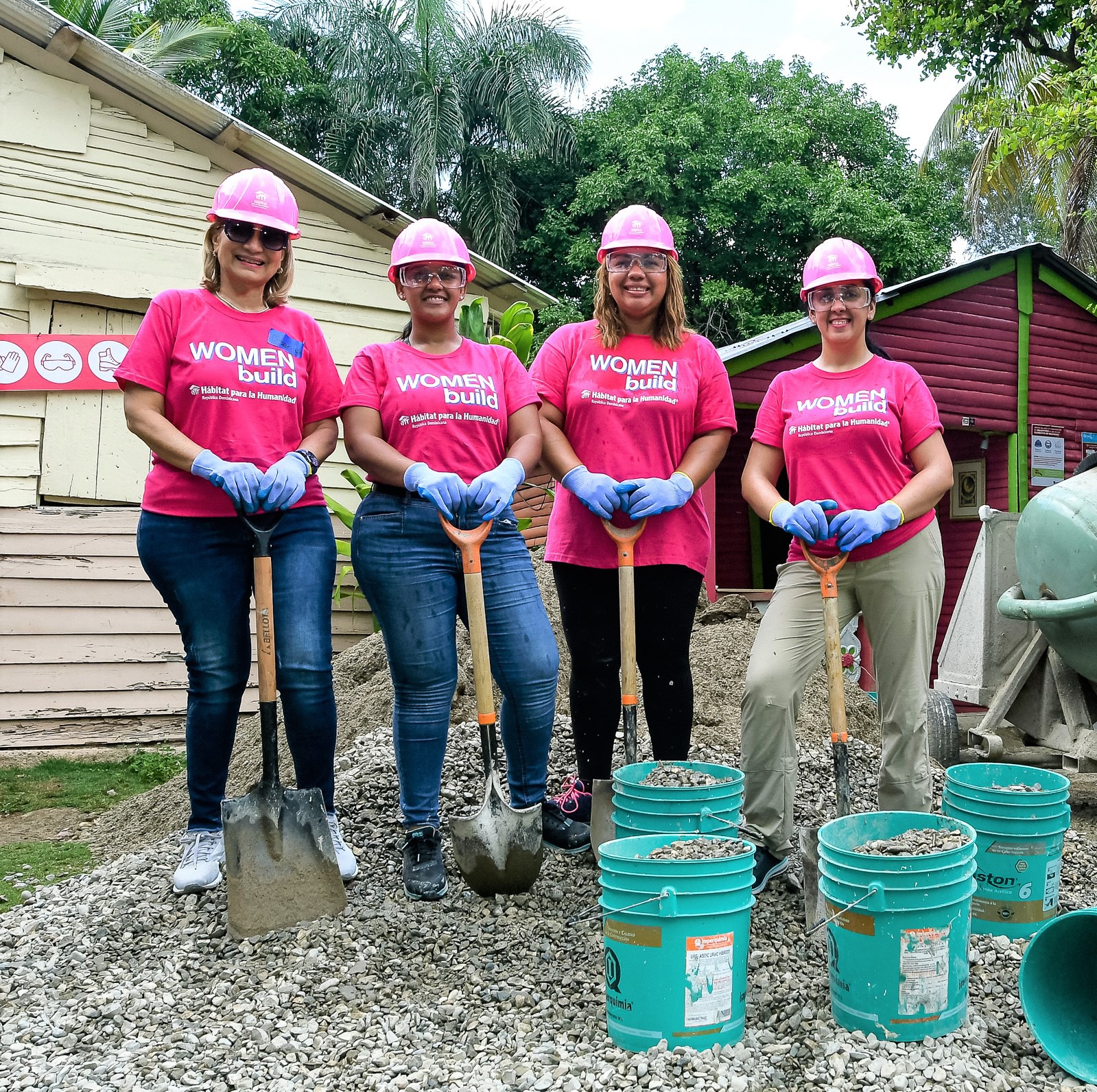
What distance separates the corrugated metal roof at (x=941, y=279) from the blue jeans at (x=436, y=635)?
19.1 ft

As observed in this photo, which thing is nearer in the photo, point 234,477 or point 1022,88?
point 234,477

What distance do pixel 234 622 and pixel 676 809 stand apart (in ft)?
4.76

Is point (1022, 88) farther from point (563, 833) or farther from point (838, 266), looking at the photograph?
point (563, 833)

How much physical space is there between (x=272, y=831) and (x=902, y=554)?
205cm

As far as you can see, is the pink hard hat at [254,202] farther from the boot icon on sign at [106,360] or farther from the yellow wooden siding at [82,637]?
the boot icon on sign at [106,360]

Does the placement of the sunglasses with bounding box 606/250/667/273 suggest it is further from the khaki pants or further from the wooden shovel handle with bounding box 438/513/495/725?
the khaki pants

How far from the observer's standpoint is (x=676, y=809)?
2928mm

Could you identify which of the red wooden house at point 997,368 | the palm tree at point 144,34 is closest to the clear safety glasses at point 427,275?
the red wooden house at point 997,368

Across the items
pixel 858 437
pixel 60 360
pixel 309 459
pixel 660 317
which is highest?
pixel 60 360

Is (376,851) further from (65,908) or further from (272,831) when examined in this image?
(65,908)

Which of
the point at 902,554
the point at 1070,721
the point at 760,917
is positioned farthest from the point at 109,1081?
the point at 1070,721

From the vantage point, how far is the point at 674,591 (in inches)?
133

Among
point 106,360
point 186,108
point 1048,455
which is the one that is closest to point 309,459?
point 106,360

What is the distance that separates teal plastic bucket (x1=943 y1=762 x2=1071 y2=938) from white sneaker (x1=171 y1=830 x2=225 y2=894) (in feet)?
7.56
